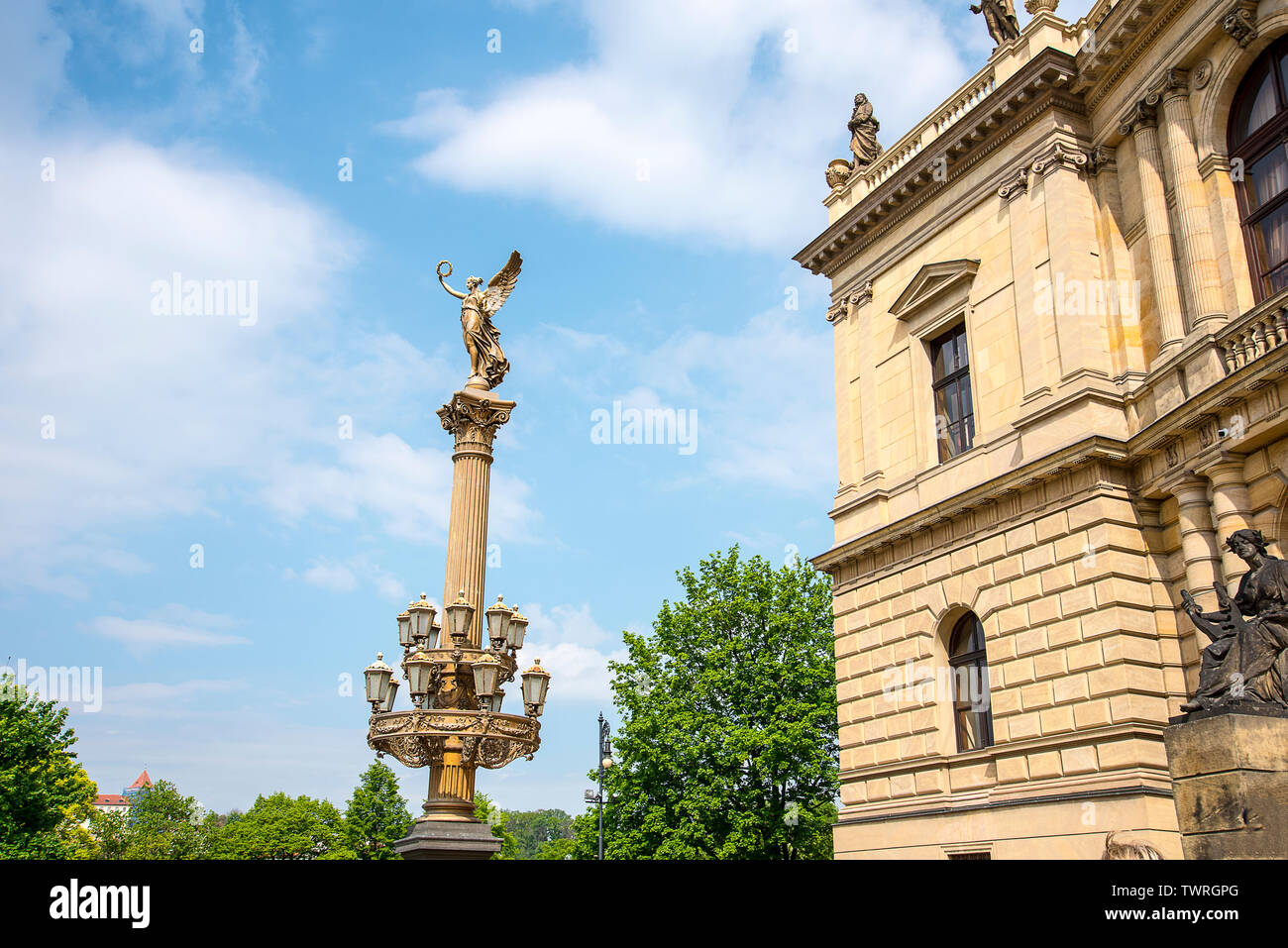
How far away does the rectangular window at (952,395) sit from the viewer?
2316 centimetres

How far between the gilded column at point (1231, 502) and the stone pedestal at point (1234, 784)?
271 inches

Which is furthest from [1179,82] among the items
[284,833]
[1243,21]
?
[284,833]

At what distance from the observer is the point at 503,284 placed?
21.8m

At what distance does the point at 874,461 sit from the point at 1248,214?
9.93m

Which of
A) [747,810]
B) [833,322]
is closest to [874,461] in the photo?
[833,322]

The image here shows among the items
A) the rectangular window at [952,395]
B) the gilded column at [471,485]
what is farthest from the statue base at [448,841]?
the rectangular window at [952,395]

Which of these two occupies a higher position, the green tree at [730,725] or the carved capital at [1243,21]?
the carved capital at [1243,21]

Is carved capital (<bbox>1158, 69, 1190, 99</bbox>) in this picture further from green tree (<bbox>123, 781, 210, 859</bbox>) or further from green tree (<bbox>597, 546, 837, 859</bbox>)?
green tree (<bbox>123, 781, 210, 859</bbox>)

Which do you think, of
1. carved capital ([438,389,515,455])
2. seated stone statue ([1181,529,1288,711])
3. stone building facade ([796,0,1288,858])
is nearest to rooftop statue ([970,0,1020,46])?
stone building facade ([796,0,1288,858])

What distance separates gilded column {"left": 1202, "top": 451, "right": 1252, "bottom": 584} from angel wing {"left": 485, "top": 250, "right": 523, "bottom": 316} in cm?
1400

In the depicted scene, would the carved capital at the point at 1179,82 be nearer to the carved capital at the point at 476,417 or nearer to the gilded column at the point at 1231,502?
the gilded column at the point at 1231,502

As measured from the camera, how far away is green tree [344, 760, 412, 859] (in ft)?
236

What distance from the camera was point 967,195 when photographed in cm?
2361

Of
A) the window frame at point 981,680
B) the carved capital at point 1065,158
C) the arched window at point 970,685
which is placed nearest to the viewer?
the window frame at point 981,680
